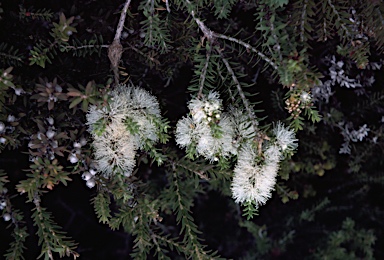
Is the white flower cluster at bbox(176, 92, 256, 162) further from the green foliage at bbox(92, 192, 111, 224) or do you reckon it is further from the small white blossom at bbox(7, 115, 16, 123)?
the small white blossom at bbox(7, 115, 16, 123)

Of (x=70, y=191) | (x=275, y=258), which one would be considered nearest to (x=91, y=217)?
(x=70, y=191)

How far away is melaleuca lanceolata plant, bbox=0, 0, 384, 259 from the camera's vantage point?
0.90m

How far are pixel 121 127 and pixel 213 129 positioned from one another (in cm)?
20

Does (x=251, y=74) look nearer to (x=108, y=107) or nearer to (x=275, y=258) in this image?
(x=108, y=107)

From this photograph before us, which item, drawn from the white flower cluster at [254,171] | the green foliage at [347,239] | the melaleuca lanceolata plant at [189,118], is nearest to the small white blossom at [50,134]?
the melaleuca lanceolata plant at [189,118]

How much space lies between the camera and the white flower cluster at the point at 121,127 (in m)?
0.89

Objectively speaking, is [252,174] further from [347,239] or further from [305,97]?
[347,239]

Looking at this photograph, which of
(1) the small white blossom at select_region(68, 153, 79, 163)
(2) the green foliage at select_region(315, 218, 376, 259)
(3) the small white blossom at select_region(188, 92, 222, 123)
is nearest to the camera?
(3) the small white blossom at select_region(188, 92, 222, 123)

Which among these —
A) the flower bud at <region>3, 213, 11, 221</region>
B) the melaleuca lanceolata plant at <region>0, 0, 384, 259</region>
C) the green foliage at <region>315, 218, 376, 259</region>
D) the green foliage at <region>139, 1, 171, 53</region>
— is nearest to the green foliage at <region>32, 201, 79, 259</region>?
the melaleuca lanceolata plant at <region>0, 0, 384, 259</region>

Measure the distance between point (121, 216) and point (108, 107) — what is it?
352 mm

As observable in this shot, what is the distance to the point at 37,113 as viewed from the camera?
105 centimetres

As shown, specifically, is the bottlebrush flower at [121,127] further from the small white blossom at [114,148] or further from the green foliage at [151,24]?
the green foliage at [151,24]

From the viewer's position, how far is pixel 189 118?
917 mm

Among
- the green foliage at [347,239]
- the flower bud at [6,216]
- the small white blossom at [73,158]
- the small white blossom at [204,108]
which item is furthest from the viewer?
the green foliage at [347,239]
